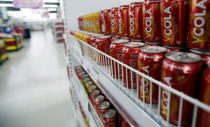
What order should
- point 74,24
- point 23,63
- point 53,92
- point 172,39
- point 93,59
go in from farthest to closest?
point 23,63 → point 53,92 → point 74,24 → point 93,59 → point 172,39

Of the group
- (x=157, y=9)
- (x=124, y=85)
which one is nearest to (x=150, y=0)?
(x=157, y=9)

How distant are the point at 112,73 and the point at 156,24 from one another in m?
0.30

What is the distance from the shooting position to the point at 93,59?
3.42 feet

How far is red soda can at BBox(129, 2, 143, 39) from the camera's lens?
67 centimetres

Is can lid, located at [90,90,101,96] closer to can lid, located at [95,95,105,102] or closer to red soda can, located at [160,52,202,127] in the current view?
can lid, located at [95,95,105,102]

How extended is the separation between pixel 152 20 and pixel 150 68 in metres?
0.20

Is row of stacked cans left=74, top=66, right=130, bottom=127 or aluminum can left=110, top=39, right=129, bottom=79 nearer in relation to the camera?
aluminum can left=110, top=39, right=129, bottom=79

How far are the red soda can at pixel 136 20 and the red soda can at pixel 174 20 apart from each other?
139mm

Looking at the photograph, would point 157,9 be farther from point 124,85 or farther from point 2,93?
point 2,93

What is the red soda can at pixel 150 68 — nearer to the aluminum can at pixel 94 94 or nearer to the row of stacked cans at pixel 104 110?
the row of stacked cans at pixel 104 110

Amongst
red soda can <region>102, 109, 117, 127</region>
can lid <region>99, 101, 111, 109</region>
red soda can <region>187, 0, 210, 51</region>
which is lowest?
red soda can <region>102, 109, 117, 127</region>

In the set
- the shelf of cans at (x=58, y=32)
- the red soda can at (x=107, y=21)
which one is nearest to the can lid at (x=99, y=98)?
the red soda can at (x=107, y=21)

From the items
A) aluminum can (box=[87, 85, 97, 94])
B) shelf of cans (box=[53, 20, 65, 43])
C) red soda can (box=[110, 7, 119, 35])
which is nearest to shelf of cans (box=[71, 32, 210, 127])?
red soda can (box=[110, 7, 119, 35])

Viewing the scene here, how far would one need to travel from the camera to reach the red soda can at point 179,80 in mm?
390
